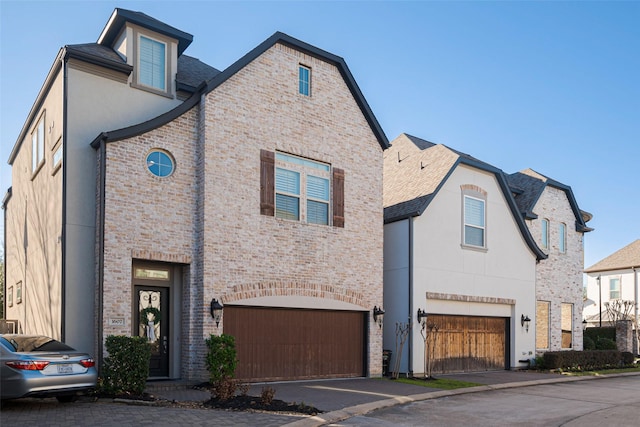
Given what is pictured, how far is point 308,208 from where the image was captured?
57.0 feet

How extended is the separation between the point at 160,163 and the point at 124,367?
16.4 ft

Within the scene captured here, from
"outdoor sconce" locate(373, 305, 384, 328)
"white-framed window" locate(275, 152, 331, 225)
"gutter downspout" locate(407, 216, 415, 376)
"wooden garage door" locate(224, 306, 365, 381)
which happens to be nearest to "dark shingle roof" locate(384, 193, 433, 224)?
"gutter downspout" locate(407, 216, 415, 376)

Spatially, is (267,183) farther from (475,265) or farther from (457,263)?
(475,265)

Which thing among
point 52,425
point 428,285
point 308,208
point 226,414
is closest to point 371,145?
point 308,208

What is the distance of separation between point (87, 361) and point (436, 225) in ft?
41.0

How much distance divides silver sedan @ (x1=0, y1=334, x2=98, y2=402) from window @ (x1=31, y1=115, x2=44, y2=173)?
7.35 meters

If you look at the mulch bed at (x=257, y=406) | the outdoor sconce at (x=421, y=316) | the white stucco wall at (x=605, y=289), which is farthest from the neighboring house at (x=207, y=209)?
the white stucco wall at (x=605, y=289)

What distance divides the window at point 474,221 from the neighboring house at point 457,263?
0.12ft

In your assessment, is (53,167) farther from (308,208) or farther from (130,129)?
(308,208)

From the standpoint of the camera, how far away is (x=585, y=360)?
2402 centimetres

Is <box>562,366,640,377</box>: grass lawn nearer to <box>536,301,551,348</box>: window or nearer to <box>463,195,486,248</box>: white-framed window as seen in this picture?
<box>536,301,551,348</box>: window

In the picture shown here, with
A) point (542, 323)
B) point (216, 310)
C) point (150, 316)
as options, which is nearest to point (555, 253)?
point (542, 323)

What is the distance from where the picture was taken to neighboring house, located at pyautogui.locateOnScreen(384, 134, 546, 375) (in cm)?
1984

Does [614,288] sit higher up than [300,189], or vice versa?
→ [300,189]
